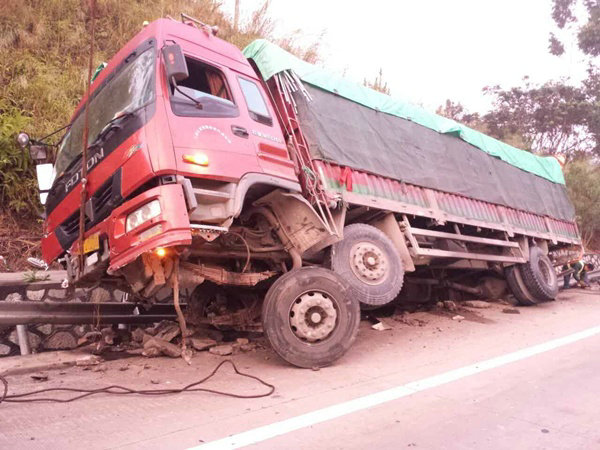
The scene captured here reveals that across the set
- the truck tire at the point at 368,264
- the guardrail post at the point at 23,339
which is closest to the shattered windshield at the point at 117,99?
the guardrail post at the point at 23,339

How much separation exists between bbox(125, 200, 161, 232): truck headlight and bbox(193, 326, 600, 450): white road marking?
1.60 m

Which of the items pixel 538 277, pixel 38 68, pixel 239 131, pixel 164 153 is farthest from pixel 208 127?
pixel 538 277

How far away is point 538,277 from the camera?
804 centimetres

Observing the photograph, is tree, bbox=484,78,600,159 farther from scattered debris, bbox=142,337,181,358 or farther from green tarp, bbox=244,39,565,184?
scattered debris, bbox=142,337,181,358

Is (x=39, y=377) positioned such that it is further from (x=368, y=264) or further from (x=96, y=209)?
(x=368, y=264)

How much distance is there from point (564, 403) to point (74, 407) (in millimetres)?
3324

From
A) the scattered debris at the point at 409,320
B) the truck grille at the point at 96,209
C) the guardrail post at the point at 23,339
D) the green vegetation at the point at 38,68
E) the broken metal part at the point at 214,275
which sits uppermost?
the green vegetation at the point at 38,68

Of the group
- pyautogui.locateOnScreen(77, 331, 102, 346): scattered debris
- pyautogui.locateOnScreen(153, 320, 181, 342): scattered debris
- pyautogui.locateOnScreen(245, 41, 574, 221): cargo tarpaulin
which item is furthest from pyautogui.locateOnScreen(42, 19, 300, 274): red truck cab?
pyautogui.locateOnScreen(153, 320, 181, 342): scattered debris

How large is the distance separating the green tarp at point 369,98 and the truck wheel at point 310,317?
2.23 metres

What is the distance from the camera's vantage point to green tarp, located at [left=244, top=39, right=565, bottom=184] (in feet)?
16.3

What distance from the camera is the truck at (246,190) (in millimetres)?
3529

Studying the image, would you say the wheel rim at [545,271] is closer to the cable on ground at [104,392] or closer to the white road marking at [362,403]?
the white road marking at [362,403]

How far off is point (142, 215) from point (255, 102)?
1.65m

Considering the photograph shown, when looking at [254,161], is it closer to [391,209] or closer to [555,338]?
[391,209]
